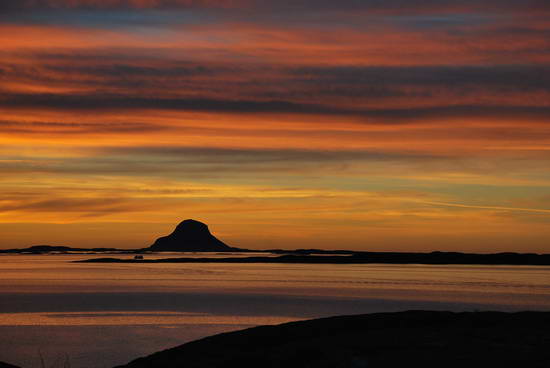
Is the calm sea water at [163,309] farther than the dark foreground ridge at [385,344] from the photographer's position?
Yes

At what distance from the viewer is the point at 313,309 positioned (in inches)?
1850

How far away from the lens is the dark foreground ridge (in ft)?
39.2

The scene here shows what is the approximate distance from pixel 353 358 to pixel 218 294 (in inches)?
2036

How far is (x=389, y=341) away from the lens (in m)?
13.5

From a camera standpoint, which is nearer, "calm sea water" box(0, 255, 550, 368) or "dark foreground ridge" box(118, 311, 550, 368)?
"dark foreground ridge" box(118, 311, 550, 368)

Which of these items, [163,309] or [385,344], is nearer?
[385,344]

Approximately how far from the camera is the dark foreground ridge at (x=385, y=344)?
1195 cm

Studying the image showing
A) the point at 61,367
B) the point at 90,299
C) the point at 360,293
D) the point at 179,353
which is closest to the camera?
the point at 179,353

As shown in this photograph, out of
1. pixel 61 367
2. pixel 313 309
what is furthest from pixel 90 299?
pixel 61 367

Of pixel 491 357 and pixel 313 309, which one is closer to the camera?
pixel 491 357

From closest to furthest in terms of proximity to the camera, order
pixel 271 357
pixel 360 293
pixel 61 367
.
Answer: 1. pixel 271 357
2. pixel 61 367
3. pixel 360 293

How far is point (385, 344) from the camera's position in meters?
13.3

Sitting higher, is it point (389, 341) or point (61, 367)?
point (389, 341)

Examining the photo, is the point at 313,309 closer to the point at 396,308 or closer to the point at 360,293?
the point at 396,308
